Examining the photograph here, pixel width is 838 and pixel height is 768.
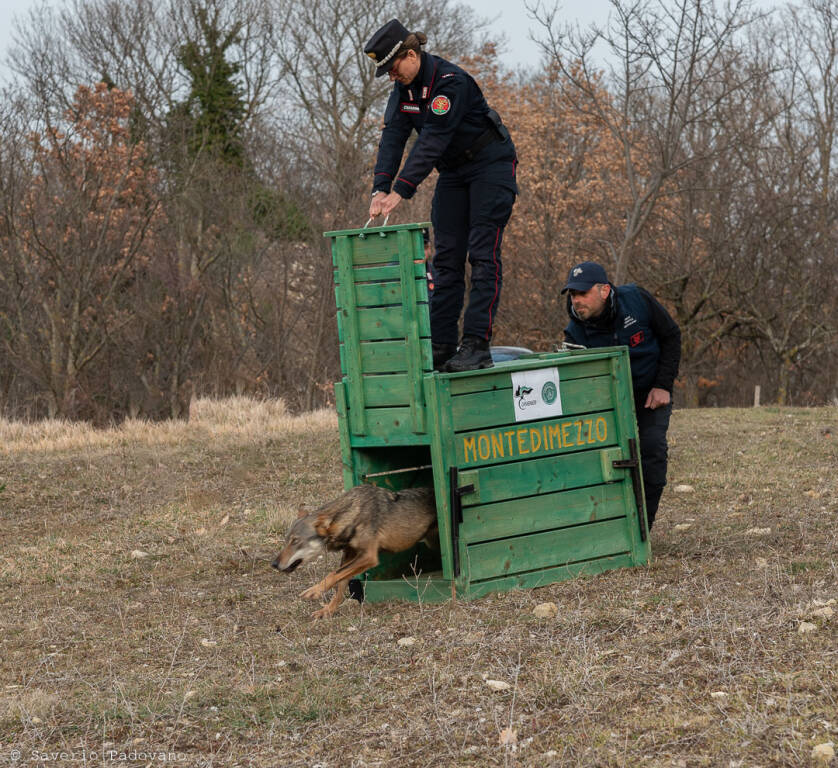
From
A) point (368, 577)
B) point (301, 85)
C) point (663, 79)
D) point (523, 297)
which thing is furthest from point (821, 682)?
point (301, 85)

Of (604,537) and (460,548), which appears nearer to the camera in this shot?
(460,548)

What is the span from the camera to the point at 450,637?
15.3 ft

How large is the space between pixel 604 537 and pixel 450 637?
59.4 inches

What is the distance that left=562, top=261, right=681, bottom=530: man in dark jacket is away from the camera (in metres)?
5.98

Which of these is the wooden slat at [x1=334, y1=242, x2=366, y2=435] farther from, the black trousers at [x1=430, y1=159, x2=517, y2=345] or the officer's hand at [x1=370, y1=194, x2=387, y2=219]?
the black trousers at [x1=430, y1=159, x2=517, y2=345]

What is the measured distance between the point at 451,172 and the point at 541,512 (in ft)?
6.71

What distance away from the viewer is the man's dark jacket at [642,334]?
606cm

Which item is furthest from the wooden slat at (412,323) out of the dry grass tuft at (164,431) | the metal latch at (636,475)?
the dry grass tuft at (164,431)

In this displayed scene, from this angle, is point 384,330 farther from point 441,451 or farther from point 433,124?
point 433,124

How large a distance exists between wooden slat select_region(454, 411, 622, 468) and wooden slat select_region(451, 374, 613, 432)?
0.04 m

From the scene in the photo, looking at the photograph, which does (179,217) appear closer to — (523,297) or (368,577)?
(523,297)

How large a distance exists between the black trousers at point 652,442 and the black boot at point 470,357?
3.60 ft

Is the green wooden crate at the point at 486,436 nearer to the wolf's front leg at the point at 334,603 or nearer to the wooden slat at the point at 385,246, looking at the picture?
the wooden slat at the point at 385,246

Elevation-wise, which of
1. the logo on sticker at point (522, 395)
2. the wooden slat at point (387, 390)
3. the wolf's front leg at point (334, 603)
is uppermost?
the wooden slat at point (387, 390)
